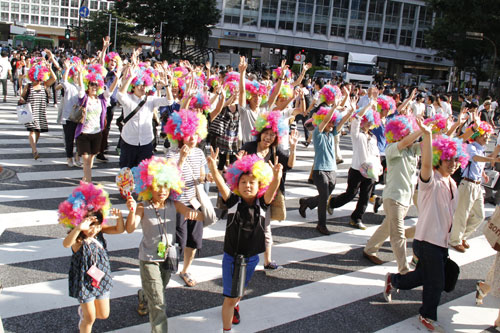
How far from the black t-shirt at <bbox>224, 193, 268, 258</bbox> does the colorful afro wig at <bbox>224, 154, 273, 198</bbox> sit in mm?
109

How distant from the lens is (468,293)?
532cm

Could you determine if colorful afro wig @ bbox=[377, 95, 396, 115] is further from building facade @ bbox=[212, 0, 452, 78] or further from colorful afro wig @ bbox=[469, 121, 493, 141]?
building facade @ bbox=[212, 0, 452, 78]

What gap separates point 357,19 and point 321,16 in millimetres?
5507

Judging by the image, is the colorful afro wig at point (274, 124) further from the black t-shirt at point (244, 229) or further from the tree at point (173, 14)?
the tree at point (173, 14)

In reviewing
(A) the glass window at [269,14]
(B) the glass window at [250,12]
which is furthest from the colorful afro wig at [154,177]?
(A) the glass window at [269,14]

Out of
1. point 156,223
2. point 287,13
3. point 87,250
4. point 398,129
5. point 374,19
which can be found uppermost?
point 374,19

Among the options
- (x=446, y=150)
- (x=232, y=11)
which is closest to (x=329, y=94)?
(x=446, y=150)

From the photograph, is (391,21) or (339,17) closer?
(339,17)

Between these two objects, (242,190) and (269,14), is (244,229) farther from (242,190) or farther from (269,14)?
(269,14)

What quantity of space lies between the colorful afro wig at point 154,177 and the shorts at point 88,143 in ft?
14.2

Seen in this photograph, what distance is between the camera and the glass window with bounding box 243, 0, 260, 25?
63875mm

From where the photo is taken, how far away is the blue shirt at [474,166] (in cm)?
662

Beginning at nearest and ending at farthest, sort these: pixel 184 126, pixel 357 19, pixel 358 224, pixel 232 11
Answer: pixel 184 126
pixel 358 224
pixel 232 11
pixel 357 19

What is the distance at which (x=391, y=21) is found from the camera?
2739 inches
